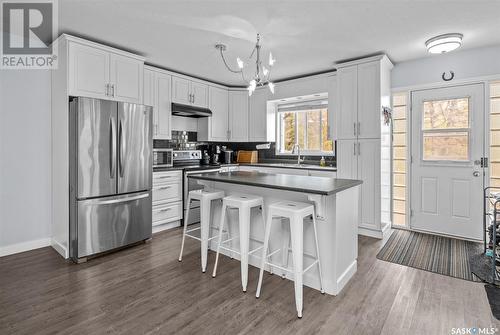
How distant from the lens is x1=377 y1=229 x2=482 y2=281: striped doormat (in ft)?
9.19

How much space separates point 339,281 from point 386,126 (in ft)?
8.45

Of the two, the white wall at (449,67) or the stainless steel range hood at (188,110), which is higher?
the white wall at (449,67)

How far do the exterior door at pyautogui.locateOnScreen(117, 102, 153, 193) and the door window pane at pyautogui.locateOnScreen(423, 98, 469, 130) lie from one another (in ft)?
13.0

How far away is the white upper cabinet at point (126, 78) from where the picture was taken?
3393 millimetres

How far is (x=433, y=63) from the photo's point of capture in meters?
3.85

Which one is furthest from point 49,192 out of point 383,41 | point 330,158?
point 383,41

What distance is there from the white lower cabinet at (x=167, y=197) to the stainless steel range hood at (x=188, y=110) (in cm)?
102

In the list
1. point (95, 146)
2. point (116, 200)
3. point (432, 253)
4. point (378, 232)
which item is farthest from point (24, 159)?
point (432, 253)

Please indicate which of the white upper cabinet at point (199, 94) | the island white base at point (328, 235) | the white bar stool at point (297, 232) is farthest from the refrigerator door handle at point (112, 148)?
the white bar stool at point (297, 232)

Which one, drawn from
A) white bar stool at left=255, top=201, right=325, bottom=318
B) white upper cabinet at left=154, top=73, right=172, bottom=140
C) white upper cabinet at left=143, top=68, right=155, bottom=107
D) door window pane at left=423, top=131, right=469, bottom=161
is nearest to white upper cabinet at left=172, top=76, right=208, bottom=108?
white upper cabinet at left=154, top=73, right=172, bottom=140

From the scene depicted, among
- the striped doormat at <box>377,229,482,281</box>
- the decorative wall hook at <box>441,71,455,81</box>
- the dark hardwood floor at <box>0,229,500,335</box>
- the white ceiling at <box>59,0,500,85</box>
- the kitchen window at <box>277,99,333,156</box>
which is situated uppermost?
the white ceiling at <box>59,0,500,85</box>

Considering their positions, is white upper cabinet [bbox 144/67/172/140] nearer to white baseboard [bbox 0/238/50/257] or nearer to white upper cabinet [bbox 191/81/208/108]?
white upper cabinet [bbox 191/81/208/108]

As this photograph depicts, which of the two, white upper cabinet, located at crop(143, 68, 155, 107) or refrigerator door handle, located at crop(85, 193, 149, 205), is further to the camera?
white upper cabinet, located at crop(143, 68, 155, 107)

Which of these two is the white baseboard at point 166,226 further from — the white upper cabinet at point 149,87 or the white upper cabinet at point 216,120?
the white upper cabinet at point 149,87
